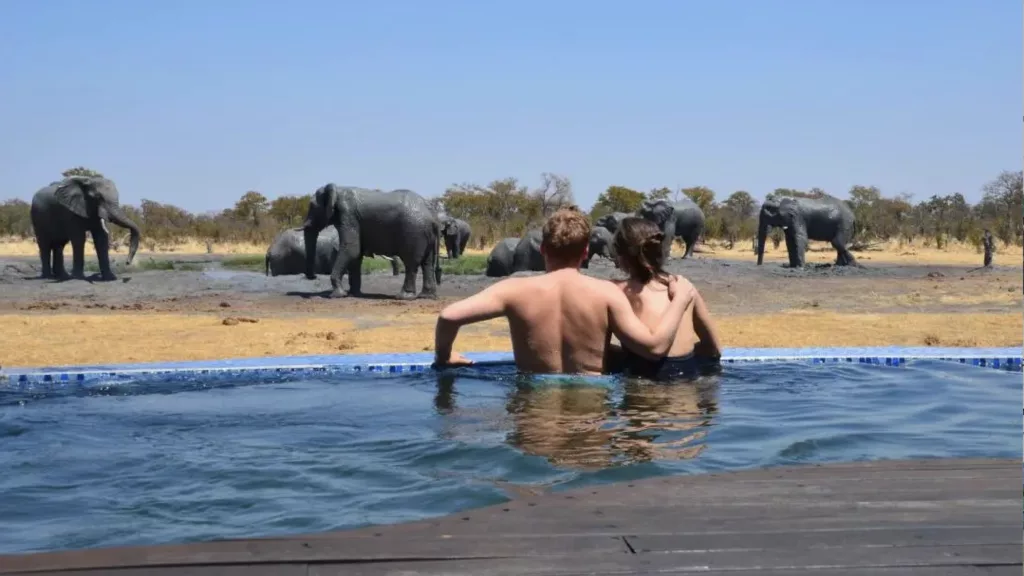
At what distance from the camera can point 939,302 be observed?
16.0m

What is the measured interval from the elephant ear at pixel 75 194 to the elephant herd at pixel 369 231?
16 millimetres

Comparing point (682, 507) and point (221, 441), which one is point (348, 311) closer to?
point (221, 441)

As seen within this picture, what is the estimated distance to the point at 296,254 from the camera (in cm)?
2133

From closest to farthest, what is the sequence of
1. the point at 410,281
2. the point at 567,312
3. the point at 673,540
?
1. the point at 673,540
2. the point at 567,312
3. the point at 410,281

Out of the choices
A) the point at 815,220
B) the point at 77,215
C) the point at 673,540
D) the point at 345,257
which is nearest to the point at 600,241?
the point at 345,257

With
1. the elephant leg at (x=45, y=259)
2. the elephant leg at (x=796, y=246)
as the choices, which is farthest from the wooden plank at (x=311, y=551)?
the elephant leg at (x=796, y=246)

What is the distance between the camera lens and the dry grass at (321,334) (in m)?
10.5

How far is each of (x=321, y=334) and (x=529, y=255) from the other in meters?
8.32

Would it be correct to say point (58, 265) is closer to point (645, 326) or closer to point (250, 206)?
point (645, 326)

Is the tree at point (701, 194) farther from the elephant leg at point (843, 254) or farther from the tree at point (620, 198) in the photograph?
the elephant leg at point (843, 254)

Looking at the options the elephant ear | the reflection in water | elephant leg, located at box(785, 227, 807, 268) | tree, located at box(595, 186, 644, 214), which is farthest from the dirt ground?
tree, located at box(595, 186, 644, 214)

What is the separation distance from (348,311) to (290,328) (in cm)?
227

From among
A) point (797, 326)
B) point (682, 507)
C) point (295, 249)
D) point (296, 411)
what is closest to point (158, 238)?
point (295, 249)

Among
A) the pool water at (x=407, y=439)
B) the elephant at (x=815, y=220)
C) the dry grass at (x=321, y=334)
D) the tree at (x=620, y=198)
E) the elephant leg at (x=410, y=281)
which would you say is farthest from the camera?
the tree at (x=620, y=198)
